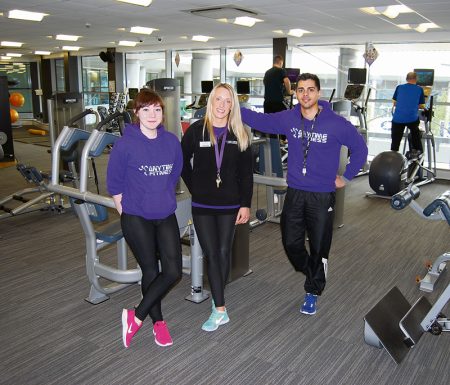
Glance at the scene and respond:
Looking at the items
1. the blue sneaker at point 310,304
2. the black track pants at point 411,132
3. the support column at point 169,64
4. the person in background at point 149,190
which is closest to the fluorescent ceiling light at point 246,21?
the black track pants at point 411,132

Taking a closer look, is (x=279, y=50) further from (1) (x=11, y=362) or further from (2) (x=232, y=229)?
(1) (x=11, y=362)

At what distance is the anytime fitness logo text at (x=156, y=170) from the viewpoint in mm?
2367

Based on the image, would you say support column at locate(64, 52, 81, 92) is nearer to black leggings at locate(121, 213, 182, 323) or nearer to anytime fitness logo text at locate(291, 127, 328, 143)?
anytime fitness logo text at locate(291, 127, 328, 143)

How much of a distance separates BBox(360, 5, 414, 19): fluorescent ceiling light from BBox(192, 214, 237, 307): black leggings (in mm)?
5174

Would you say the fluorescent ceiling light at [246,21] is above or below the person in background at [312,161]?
above

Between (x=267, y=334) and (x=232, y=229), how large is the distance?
75 cm

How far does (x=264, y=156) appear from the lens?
200 inches

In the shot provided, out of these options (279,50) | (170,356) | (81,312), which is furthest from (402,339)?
(279,50)

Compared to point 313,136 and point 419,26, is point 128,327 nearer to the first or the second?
point 313,136

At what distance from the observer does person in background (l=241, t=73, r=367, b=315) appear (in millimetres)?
2789

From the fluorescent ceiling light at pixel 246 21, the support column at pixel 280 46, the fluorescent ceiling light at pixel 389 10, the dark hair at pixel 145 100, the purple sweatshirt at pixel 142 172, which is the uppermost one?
→ the fluorescent ceiling light at pixel 246 21

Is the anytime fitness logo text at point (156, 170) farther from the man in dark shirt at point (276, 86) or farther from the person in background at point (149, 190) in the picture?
the man in dark shirt at point (276, 86)

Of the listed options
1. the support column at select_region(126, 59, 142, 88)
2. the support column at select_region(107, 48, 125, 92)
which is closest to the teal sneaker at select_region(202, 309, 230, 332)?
the support column at select_region(107, 48, 125, 92)

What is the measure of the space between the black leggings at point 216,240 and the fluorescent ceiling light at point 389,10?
204 inches
